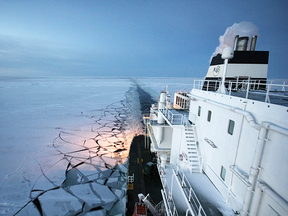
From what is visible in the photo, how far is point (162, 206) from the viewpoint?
21.5 feet

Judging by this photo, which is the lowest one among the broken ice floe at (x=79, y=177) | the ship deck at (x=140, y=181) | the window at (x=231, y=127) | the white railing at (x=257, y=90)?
the ship deck at (x=140, y=181)

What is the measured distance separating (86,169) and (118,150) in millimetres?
2728

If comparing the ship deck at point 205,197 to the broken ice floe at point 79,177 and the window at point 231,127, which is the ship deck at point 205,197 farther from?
the broken ice floe at point 79,177

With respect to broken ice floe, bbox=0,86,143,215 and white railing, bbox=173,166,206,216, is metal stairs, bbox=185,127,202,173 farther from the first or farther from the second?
broken ice floe, bbox=0,86,143,215

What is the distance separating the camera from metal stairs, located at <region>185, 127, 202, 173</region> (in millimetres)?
6207

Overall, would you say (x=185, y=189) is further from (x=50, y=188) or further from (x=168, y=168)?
(x=50, y=188)

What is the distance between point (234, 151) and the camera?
433cm

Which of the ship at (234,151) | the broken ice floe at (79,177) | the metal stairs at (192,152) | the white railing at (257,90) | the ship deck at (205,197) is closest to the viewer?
the ship at (234,151)

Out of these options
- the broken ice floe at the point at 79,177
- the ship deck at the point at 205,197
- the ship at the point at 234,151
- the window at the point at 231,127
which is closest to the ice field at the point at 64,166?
the broken ice floe at the point at 79,177

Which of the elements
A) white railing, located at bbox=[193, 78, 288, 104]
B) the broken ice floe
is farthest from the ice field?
A: white railing, located at bbox=[193, 78, 288, 104]

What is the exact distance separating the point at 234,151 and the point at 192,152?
2311 mm

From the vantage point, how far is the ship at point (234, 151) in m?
3.14

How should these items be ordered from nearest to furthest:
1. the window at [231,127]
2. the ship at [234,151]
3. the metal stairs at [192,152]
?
the ship at [234,151]
the window at [231,127]
the metal stairs at [192,152]

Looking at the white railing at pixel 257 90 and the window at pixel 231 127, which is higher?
the white railing at pixel 257 90
